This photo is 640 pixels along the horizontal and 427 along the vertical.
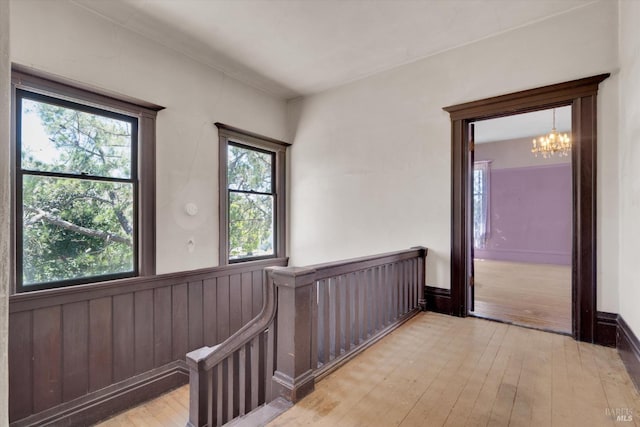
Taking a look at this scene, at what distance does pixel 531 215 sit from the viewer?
265 inches

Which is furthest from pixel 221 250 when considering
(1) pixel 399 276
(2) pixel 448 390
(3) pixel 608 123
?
(3) pixel 608 123

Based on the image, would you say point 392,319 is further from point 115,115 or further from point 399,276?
point 115,115

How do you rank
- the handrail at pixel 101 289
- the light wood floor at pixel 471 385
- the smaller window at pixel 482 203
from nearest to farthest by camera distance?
the light wood floor at pixel 471 385 < the handrail at pixel 101 289 < the smaller window at pixel 482 203

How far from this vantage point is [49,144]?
2443mm

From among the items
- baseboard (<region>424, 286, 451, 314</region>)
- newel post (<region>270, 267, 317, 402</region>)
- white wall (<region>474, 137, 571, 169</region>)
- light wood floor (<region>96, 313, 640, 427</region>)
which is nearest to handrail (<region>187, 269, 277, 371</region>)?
newel post (<region>270, 267, 317, 402</region>)

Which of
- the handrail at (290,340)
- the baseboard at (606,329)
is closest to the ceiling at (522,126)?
the baseboard at (606,329)

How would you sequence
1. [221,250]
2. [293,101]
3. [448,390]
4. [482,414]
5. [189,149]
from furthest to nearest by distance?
[293,101] < [221,250] < [189,149] < [448,390] < [482,414]

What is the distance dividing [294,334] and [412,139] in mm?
2523

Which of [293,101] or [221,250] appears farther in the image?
[293,101]

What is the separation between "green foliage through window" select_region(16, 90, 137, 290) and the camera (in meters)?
2.34

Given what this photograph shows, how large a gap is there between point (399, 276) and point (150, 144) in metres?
2.70

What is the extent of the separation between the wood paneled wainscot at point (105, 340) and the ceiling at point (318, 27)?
234 centimetres

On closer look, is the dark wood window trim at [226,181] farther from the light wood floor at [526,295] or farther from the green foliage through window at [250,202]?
the light wood floor at [526,295]

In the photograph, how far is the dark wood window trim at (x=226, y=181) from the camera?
3.58 meters
